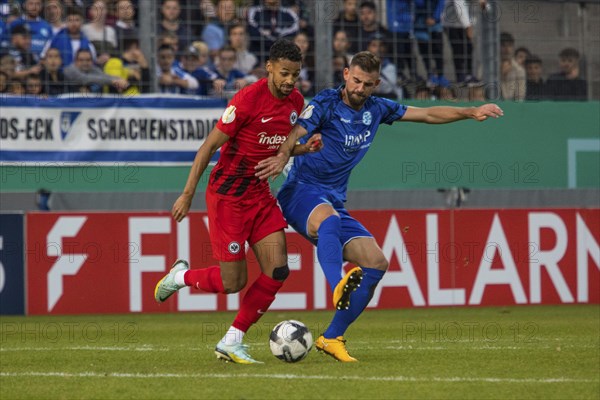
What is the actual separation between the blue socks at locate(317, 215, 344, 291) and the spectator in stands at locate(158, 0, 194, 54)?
22.6ft

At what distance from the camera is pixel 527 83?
1524 cm

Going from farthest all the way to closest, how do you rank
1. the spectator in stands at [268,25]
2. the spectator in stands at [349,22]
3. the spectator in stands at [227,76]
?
1. the spectator in stands at [349,22]
2. the spectator in stands at [268,25]
3. the spectator in stands at [227,76]

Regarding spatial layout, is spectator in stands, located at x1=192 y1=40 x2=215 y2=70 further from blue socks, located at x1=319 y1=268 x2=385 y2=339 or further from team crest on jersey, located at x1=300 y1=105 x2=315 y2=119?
blue socks, located at x1=319 y1=268 x2=385 y2=339

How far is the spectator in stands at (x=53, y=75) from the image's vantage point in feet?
44.6

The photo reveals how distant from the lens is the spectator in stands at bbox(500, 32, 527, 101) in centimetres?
1499

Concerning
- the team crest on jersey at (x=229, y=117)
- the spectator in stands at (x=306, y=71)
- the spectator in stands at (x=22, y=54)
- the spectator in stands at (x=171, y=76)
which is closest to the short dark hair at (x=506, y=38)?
the spectator in stands at (x=306, y=71)

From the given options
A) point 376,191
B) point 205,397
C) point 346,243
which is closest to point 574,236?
point 376,191

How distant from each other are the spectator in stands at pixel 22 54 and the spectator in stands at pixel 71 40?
0.69ft

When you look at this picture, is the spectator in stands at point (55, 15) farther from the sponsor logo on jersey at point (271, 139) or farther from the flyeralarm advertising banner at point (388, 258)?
the sponsor logo on jersey at point (271, 139)

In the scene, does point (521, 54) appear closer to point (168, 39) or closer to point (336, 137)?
point (168, 39)

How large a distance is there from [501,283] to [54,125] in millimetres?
5711

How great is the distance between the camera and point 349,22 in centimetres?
1462

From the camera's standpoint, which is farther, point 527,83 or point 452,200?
point 527,83

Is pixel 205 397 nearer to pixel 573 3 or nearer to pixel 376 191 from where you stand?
pixel 376 191
